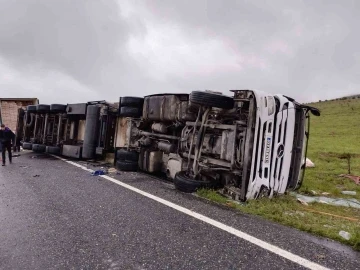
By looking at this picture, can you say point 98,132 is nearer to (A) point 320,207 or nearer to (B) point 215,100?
(B) point 215,100

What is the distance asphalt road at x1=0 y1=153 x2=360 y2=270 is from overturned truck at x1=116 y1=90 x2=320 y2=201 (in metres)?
0.80

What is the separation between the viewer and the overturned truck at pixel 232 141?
4.48m

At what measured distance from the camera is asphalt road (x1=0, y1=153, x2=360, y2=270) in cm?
234

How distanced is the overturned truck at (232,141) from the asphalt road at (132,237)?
0.80 m

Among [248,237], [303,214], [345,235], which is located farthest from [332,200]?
[248,237]

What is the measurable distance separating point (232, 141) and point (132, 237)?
248cm

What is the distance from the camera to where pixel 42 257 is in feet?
7.75

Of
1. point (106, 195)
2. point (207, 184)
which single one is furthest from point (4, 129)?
point (207, 184)

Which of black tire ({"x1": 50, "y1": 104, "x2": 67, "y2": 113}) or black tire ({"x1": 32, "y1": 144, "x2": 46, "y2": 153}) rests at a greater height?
black tire ({"x1": 50, "y1": 104, "x2": 67, "y2": 113})

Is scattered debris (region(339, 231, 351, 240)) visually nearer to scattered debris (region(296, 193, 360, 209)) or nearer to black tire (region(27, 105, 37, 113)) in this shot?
scattered debris (region(296, 193, 360, 209))

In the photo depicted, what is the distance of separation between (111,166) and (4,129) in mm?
4122

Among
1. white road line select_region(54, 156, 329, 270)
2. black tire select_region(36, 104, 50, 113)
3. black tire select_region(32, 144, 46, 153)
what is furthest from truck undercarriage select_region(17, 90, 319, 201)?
black tire select_region(36, 104, 50, 113)

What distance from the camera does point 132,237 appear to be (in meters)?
2.81

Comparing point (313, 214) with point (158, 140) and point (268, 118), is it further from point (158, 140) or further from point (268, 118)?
point (158, 140)
